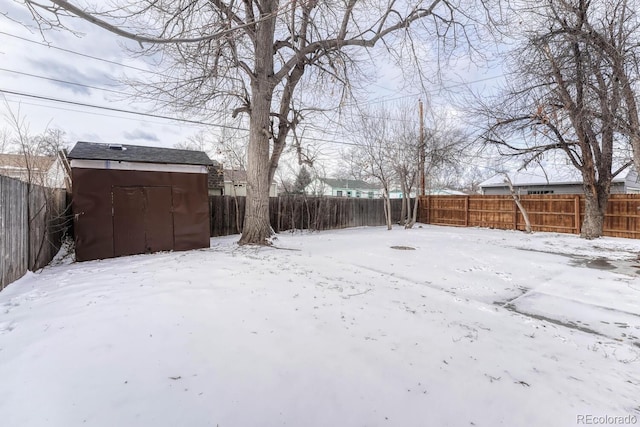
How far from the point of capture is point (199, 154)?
28.1 feet

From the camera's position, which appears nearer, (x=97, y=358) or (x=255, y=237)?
(x=97, y=358)

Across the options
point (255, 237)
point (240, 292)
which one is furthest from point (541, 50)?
point (240, 292)

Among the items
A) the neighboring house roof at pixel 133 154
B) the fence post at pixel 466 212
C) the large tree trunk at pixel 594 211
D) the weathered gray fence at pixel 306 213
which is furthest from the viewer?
the fence post at pixel 466 212

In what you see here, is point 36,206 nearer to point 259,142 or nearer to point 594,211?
point 259,142

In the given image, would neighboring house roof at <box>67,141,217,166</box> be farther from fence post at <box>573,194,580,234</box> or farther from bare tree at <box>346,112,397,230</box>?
fence post at <box>573,194,580,234</box>

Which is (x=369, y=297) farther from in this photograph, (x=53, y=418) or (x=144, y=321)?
(x=53, y=418)

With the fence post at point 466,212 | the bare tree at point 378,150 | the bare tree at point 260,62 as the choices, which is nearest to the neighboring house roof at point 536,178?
the fence post at point 466,212

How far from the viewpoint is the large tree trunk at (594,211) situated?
9.66m

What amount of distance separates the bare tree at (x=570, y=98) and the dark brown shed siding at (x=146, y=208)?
9.43m

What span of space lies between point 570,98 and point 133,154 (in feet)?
38.3

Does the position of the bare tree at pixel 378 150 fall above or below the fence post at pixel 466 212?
above

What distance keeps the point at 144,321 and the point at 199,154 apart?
680 centimetres
